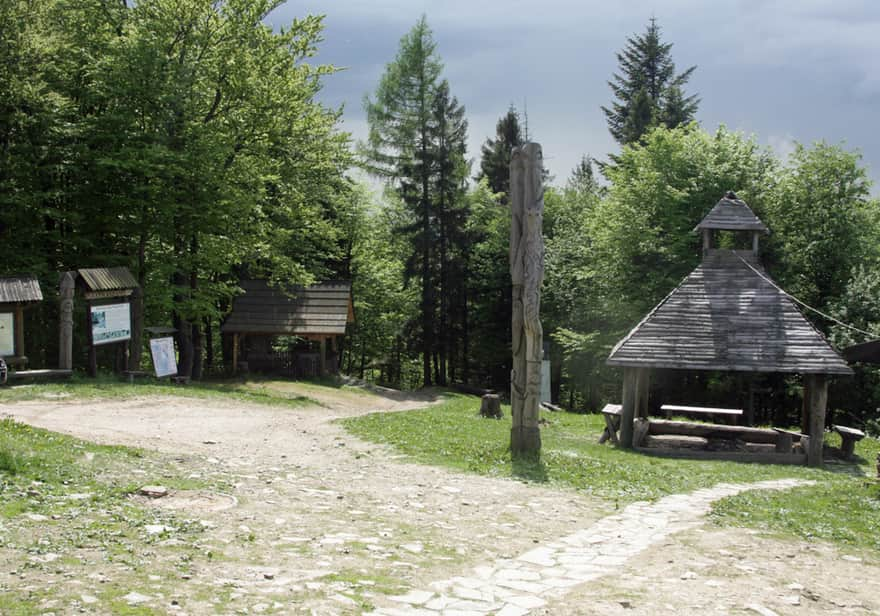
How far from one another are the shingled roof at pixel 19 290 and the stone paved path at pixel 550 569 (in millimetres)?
17334

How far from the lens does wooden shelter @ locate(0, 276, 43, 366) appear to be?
2072 cm

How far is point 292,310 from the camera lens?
35.7m

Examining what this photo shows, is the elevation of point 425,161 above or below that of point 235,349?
above

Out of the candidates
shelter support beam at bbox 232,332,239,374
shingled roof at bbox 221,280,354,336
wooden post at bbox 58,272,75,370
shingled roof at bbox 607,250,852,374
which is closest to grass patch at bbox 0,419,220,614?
wooden post at bbox 58,272,75,370

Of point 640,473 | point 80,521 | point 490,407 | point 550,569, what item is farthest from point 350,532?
point 490,407

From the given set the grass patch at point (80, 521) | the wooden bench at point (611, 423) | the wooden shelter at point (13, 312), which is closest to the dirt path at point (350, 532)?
the grass patch at point (80, 521)

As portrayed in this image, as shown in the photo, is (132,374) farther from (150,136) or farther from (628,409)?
(628,409)

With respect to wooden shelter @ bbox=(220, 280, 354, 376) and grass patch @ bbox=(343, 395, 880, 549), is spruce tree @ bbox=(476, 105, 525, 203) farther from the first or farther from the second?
grass patch @ bbox=(343, 395, 880, 549)

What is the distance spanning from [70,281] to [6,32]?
11200 millimetres

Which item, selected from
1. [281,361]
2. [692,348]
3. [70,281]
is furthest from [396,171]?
[692,348]

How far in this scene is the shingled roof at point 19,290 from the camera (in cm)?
2067

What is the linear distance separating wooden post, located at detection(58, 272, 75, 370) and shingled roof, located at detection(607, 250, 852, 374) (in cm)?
1508

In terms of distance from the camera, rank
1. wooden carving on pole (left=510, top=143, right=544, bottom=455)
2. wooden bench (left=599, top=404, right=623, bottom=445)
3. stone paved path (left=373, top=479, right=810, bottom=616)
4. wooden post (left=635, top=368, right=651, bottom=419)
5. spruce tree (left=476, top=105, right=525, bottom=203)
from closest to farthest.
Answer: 1. stone paved path (left=373, top=479, right=810, bottom=616)
2. wooden carving on pole (left=510, top=143, right=544, bottom=455)
3. wooden bench (left=599, top=404, right=623, bottom=445)
4. wooden post (left=635, top=368, right=651, bottom=419)
5. spruce tree (left=476, top=105, right=525, bottom=203)

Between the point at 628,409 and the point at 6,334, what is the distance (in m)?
16.6
